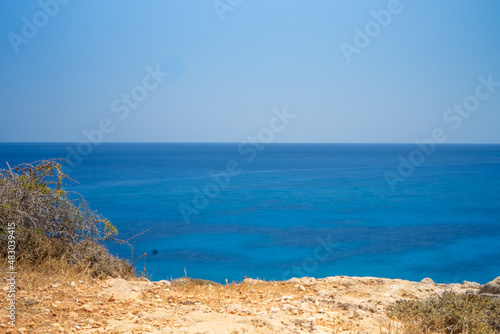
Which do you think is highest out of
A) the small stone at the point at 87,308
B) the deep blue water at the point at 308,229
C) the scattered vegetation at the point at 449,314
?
the deep blue water at the point at 308,229

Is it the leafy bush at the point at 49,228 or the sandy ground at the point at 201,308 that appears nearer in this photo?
the sandy ground at the point at 201,308

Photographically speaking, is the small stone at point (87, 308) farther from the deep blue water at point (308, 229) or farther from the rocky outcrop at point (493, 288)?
the deep blue water at point (308, 229)

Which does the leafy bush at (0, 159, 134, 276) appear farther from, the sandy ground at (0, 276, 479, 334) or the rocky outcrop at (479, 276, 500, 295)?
the rocky outcrop at (479, 276, 500, 295)

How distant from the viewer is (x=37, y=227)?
6352mm

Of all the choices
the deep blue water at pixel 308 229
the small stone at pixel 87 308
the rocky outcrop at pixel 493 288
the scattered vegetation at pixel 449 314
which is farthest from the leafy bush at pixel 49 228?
the deep blue water at pixel 308 229

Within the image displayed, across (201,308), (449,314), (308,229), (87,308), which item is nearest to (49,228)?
(87,308)

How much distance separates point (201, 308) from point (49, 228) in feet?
10.7

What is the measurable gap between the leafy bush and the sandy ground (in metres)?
0.60

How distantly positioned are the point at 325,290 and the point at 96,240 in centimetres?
410

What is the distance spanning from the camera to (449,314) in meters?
4.87

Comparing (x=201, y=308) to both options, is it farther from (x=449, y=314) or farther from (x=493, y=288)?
(x=493, y=288)

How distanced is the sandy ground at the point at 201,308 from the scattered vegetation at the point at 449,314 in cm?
26

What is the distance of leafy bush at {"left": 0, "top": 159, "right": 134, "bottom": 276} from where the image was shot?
605 cm

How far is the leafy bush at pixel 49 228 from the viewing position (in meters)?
6.05
